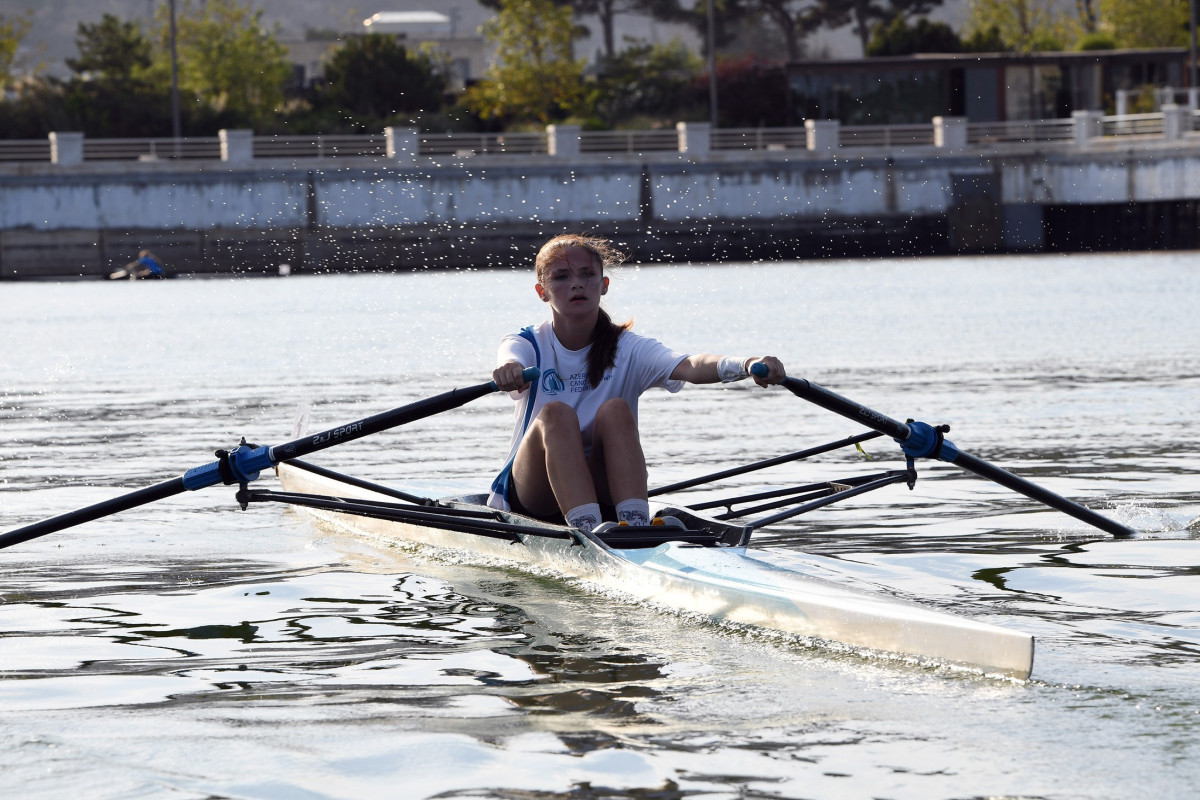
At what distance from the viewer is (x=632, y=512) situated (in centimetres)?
727

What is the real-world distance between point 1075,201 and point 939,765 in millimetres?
48552

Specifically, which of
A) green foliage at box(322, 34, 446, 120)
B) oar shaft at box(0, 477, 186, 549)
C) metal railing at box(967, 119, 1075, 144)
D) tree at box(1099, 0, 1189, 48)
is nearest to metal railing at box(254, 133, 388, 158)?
green foliage at box(322, 34, 446, 120)

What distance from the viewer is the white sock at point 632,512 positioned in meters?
7.27

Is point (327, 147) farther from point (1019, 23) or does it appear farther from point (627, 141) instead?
point (1019, 23)

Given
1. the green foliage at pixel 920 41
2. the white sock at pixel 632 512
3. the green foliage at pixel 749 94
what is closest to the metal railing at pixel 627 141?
the green foliage at pixel 749 94

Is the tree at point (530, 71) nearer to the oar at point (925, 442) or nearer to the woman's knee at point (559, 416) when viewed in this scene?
the oar at point (925, 442)

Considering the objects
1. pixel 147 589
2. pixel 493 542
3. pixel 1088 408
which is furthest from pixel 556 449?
pixel 1088 408

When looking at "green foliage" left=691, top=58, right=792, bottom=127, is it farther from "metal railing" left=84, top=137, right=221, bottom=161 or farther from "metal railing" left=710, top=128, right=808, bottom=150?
"metal railing" left=84, top=137, right=221, bottom=161

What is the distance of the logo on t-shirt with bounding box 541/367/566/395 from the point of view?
24.7 ft

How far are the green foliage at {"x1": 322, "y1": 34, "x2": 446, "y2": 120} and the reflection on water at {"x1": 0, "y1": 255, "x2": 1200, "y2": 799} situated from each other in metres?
42.7

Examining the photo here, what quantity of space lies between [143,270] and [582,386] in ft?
136

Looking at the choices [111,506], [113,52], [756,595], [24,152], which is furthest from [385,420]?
[113,52]

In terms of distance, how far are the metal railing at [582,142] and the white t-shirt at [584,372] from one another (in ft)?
141

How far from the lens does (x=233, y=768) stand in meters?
4.87
